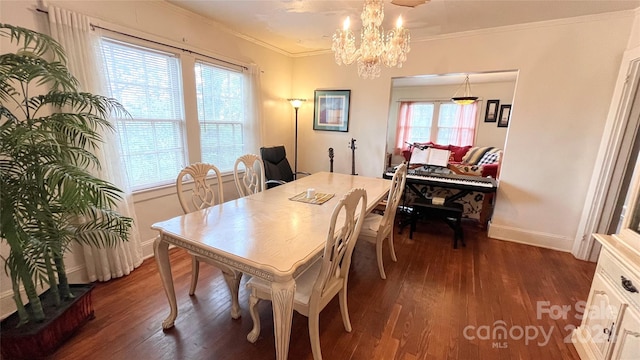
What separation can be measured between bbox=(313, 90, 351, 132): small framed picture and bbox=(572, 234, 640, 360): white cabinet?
10.3 feet

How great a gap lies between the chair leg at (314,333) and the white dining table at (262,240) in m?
0.17

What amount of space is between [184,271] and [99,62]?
1838 millimetres

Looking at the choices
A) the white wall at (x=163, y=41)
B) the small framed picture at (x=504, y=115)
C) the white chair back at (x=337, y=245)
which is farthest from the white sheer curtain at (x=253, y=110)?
the small framed picture at (x=504, y=115)

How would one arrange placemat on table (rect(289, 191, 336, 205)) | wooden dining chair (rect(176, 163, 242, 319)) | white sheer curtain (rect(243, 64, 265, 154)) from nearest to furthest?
wooden dining chair (rect(176, 163, 242, 319)) → placemat on table (rect(289, 191, 336, 205)) → white sheer curtain (rect(243, 64, 265, 154))

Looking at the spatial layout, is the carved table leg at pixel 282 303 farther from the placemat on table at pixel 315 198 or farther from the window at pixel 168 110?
the window at pixel 168 110

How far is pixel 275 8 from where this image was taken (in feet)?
8.59

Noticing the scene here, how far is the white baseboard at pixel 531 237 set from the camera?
300 centimetres

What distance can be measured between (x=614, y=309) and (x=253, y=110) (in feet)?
12.1

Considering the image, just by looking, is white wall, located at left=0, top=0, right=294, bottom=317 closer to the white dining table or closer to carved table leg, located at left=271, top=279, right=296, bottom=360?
the white dining table

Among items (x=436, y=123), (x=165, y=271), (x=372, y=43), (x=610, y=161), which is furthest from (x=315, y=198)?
(x=436, y=123)

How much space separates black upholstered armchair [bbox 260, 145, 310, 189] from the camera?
357cm

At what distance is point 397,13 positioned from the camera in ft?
8.69

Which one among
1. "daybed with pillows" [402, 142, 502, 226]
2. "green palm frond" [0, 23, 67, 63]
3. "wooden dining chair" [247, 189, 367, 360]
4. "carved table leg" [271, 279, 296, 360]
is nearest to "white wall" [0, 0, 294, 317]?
"green palm frond" [0, 23, 67, 63]

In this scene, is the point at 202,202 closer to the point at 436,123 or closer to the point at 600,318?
the point at 600,318
